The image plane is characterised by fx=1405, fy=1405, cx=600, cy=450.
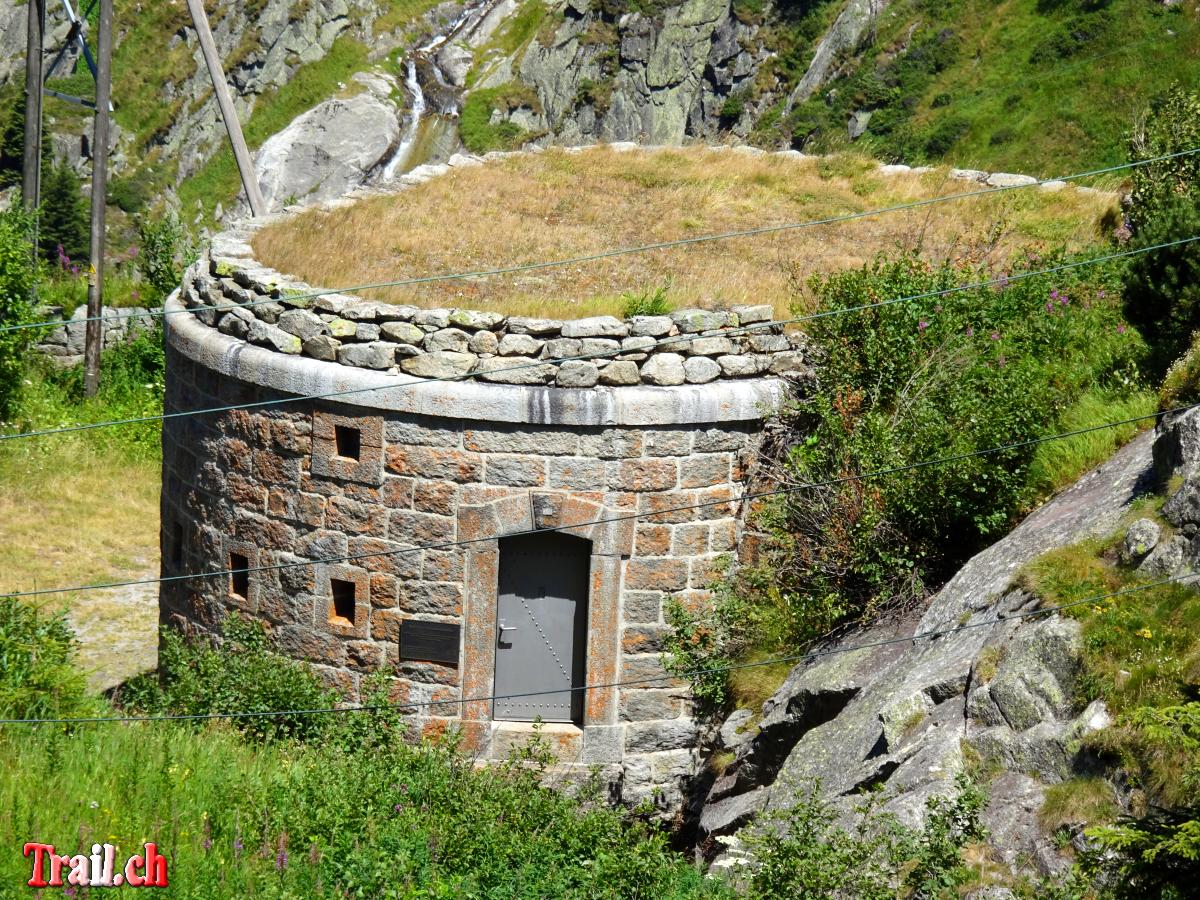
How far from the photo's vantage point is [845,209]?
14.4 meters

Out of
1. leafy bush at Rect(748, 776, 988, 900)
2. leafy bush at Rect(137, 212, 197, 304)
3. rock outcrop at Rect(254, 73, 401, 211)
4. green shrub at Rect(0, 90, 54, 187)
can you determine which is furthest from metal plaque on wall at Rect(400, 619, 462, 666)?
rock outcrop at Rect(254, 73, 401, 211)

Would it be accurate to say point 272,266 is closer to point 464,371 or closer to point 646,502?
point 464,371

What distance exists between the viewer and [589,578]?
392 inches

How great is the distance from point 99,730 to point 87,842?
211cm

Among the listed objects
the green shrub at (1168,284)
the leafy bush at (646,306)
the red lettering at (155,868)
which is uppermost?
the green shrub at (1168,284)

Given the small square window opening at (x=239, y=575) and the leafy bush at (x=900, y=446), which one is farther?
the small square window opening at (x=239, y=575)

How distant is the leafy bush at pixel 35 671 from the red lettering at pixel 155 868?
247 centimetres

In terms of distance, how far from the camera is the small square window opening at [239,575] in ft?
34.8

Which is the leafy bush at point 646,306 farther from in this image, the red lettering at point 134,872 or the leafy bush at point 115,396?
the leafy bush at point 115,396

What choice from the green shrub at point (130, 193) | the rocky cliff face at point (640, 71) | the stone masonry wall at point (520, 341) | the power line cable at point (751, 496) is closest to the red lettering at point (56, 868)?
the power line cable at point (751, 496)

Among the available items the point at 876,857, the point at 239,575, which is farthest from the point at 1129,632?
the point at 239,575

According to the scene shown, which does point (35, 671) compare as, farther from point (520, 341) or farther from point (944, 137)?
point (944, 137)

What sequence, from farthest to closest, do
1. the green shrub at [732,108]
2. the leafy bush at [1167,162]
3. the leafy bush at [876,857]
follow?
the green shrub at [732,108]
the leafy bush at [1167,162]
the leafy bush at [876,857]

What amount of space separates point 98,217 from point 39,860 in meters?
14.6
